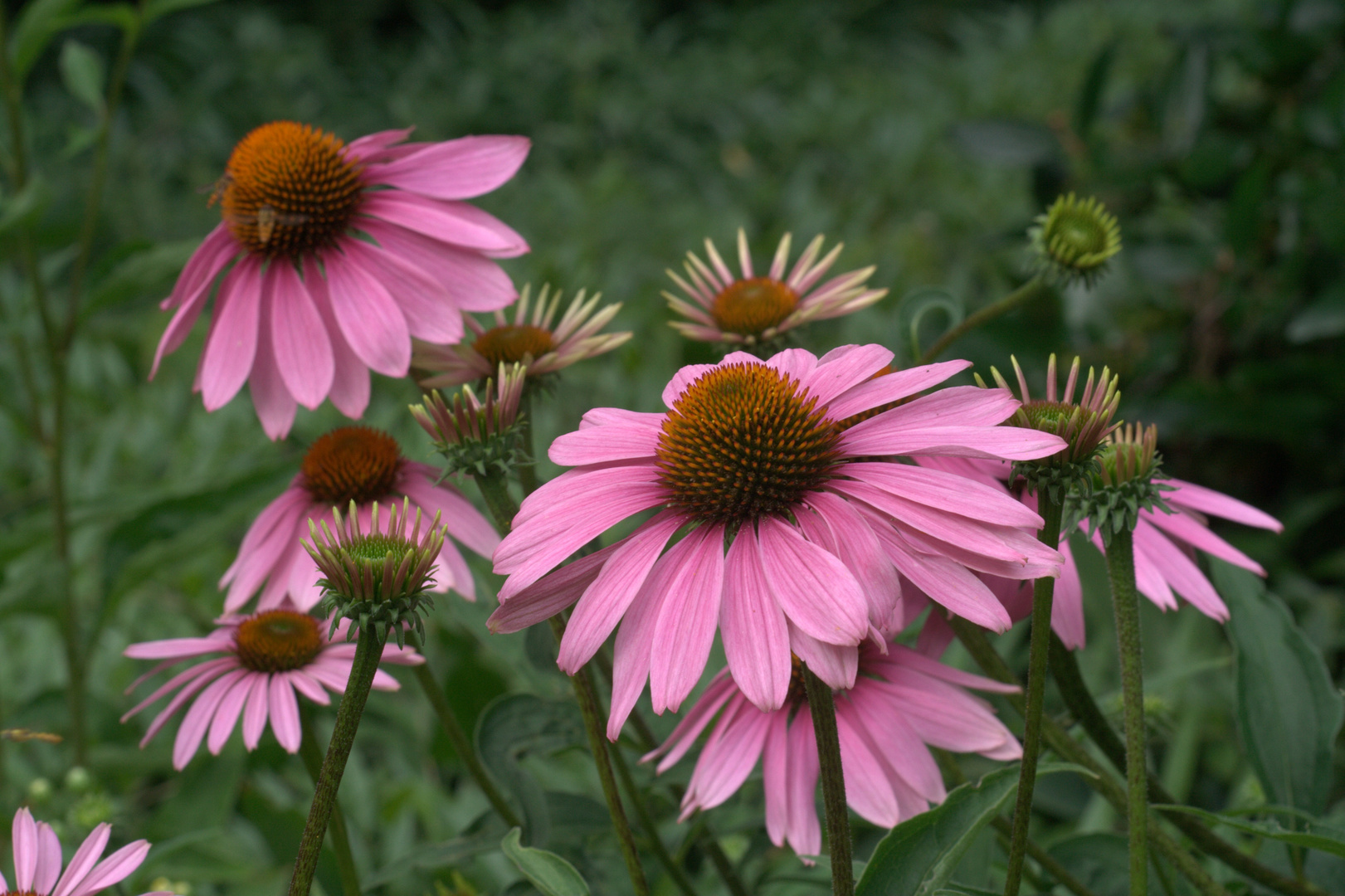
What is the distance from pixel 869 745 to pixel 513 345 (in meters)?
0.30

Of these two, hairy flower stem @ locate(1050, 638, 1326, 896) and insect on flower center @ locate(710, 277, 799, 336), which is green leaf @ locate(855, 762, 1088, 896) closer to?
hairy flower stem @ locate(1050, 638, 1326, 896)

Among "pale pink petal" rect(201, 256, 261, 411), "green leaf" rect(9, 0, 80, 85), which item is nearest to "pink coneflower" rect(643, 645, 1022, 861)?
"pale pink petal" rect(201, 256, 261, 411)

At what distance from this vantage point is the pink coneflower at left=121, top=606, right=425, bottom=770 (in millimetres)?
639

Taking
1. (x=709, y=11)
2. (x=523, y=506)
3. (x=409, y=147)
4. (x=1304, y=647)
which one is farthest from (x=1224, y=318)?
(x=709, y=11)

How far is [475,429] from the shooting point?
21.4 inches

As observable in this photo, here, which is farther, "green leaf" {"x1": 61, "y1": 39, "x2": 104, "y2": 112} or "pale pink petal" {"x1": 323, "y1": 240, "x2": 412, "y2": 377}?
"green leaf" {"x1": 61, "y1": 39, "x2": 104, "y2": 112}

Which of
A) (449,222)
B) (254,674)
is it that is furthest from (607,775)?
(449,222)

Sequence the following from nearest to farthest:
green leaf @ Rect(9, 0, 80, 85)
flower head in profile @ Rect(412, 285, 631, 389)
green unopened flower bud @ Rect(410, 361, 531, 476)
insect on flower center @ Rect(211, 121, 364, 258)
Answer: green unopened flower bud @ Rect(410, 361, 531, 476)
flower head in profile @ Rect(412, 285, 631, 389)
insect on flower center @ Rect(211, 121, 364, 258)
green leaf @ Rect(9, 0, 80, 85)

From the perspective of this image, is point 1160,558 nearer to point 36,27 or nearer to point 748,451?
point 748,451

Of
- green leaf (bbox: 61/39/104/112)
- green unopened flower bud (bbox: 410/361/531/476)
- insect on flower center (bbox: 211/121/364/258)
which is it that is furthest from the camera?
green leaf (bbox: 61/39/104/112)

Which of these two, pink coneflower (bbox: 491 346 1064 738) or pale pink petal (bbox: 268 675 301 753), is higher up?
pink coneflower (bbox: 491 346 1064 738)

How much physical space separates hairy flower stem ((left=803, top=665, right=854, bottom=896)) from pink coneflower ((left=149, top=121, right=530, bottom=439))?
12.9 inches

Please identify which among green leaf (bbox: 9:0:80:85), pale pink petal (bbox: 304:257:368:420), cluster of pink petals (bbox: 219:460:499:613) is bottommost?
cluster of pink petals (bbox: 219:460:499:613)

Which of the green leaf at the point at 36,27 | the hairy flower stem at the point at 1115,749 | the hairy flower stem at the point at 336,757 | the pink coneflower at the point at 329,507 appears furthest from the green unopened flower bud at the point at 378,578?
the green leaf at the point at 36,27
